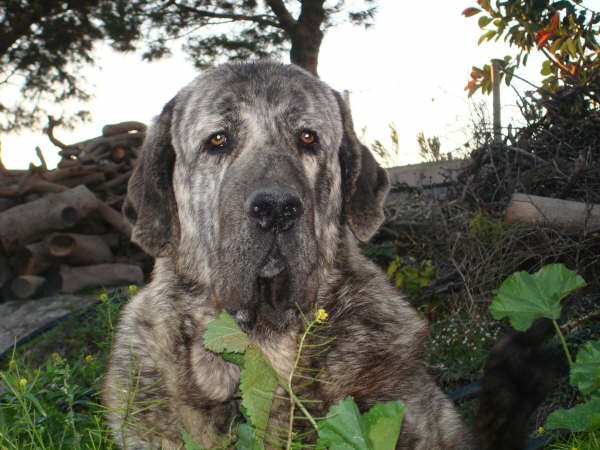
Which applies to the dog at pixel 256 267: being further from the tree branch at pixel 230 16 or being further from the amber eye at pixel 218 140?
the tree branch at pixel 230 16

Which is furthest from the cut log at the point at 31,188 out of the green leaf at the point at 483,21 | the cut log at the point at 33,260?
the green leaf at the point at 483,21

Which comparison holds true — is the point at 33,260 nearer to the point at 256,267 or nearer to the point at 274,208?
the point at 256,267

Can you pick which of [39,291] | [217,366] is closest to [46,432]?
[217,366]

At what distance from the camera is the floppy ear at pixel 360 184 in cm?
293

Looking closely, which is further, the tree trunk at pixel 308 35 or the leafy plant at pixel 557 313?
the tree trunk at pixel 308 35

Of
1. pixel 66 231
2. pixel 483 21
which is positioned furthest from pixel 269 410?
pixel 66 231

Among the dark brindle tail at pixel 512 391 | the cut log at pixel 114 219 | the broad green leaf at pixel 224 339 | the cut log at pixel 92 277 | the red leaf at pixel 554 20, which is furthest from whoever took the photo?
the cut log at pixel 114 219

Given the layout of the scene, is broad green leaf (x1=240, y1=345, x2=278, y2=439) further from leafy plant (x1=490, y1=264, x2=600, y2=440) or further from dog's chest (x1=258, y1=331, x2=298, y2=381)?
leafy plant (x1=490, y1=264, x2=600, y2=440)

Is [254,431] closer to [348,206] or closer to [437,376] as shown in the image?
[348,206]

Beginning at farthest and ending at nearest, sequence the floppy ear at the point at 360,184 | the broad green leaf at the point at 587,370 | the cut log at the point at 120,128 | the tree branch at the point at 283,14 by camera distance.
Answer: the tree branch at the point at 283,14
the cut log at the point at 120,128
the floppy ear at the point at 360,184
the broad green leaf at the point at 587,370

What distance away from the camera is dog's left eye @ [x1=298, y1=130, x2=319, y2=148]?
2748 mm

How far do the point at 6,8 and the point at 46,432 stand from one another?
10.0m

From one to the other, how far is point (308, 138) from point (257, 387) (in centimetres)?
143

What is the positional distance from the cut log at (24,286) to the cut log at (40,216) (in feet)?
1.44
